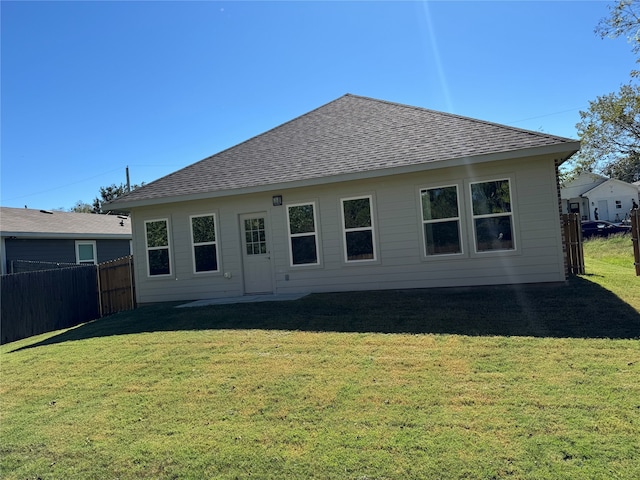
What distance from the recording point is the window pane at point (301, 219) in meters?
10.8

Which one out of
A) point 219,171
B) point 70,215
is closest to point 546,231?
point 219,171

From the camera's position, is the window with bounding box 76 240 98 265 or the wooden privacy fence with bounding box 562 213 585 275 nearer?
the wooden privacy fence with bounding box 562 213 585 275

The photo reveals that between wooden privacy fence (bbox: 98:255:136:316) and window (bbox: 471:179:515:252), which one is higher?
window (bbox: 471:179:515:252)

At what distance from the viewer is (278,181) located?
10648 mm

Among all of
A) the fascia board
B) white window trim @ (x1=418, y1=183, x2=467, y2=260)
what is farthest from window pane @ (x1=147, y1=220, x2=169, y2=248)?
white window trim @ (x1=418, y1=183, x2=467, y2=260)

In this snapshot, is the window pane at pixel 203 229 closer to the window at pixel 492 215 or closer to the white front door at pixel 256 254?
the white front door at pixel 256 254

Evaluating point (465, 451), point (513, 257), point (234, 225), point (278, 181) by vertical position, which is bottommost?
point (465, 451)

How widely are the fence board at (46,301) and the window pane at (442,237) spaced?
9.52 meters

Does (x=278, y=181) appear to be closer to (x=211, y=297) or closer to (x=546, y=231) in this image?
(x=211, y=297)

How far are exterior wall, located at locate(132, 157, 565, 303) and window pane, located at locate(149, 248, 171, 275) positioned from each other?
0.56 ft

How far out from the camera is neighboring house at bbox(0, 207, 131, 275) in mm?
15328

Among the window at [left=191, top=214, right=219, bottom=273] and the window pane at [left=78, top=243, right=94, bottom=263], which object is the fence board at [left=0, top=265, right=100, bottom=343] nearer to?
the window at [left=191, top=214, right=219, bottom=273]

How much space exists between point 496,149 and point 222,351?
21.6 feet

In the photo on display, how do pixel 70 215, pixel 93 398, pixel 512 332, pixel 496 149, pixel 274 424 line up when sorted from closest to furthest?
pixel 274 424 → pixel 93 398 → pixel 512 332 → pixel 496 149 → pixel 70 215
